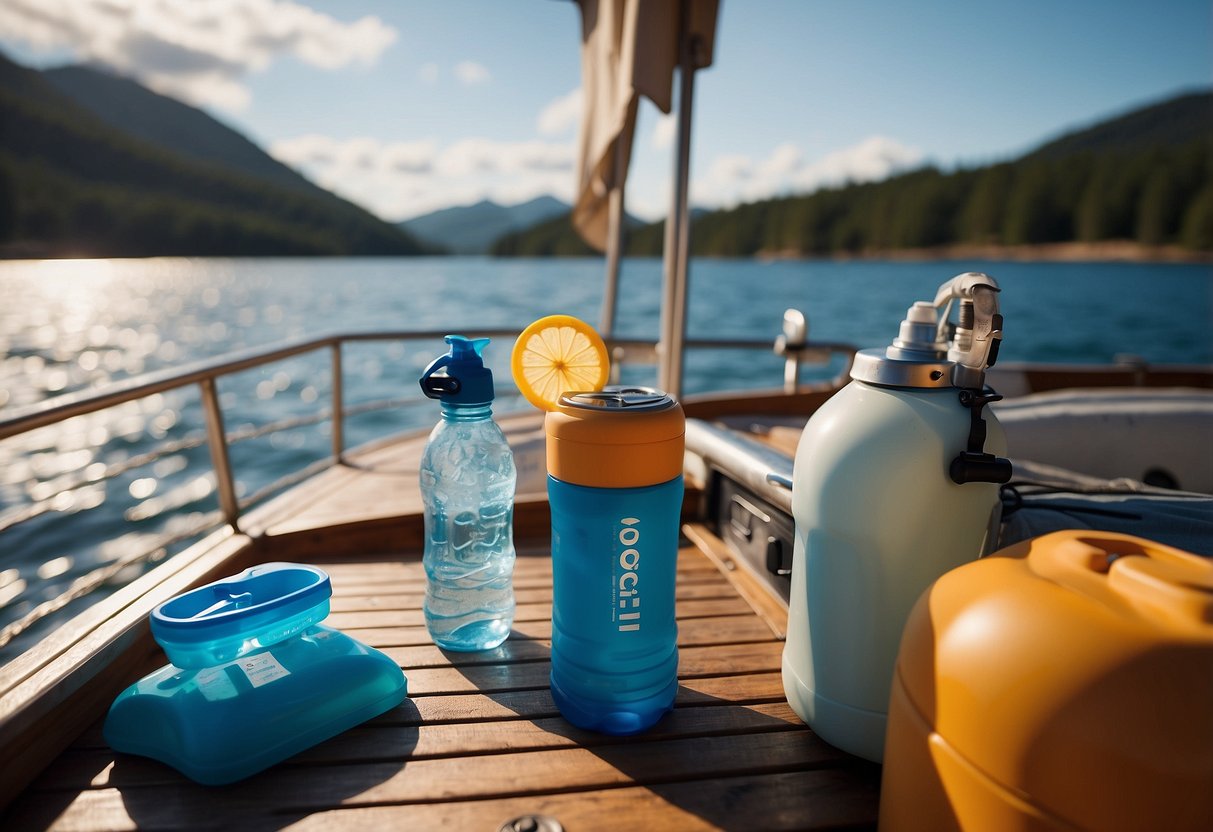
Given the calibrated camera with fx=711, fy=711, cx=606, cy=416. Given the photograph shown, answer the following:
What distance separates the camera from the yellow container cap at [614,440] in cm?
132

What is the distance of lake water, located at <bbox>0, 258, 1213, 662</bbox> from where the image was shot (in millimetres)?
9719

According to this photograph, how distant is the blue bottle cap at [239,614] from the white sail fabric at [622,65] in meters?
1.89

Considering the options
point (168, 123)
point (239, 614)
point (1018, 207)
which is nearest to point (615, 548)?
point (239, 614)

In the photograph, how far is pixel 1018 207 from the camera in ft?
176

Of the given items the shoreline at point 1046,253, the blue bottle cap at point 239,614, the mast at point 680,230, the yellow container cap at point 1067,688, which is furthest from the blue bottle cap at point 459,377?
the shoreline at point 1046,253

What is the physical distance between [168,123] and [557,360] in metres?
105

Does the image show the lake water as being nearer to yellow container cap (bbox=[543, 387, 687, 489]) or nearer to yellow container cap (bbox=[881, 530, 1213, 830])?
yellow container cap (bbox=[543, 387, 687, 489])

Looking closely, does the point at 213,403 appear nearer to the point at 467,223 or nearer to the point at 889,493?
the point at 889,493

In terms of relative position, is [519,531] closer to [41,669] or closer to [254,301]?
[41,669]

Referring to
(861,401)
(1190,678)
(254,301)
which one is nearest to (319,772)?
(861,401)

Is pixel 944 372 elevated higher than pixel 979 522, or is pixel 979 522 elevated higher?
pixel 944 372

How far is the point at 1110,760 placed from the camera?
0.83 m

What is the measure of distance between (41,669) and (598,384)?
1316 millimetres

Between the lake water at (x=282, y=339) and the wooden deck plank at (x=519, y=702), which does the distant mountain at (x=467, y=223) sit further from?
the wooden deck plank at (x=519, y=702)
